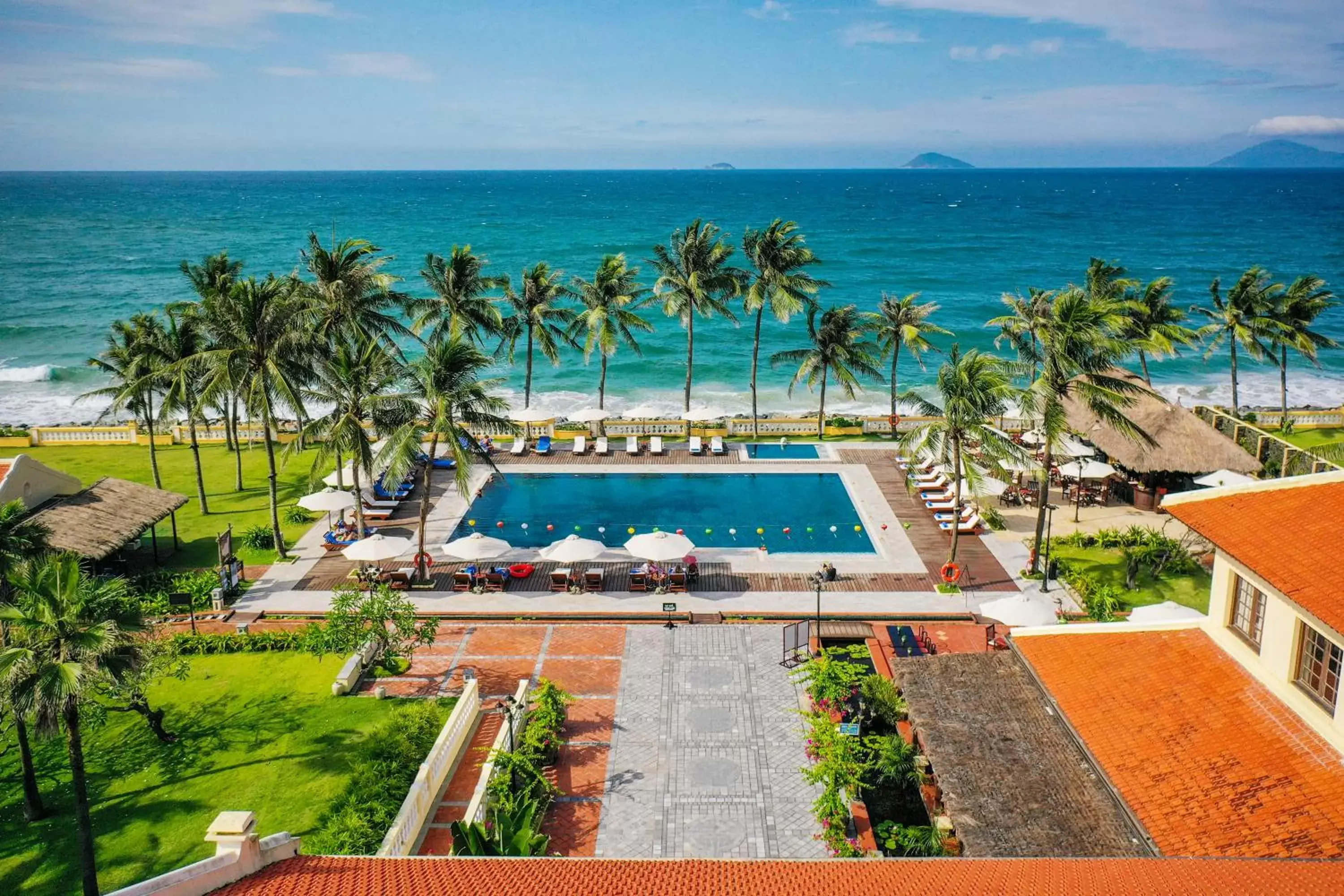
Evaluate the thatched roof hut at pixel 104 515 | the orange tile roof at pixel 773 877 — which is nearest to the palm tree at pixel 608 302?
the thatched roof hut at pixel 104 515

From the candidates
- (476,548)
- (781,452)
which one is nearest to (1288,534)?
(476,548)

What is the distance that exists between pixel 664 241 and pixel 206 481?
4025 inches

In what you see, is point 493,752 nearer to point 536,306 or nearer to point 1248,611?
point 1248,611

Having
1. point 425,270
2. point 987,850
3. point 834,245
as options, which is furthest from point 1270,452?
point 834,245

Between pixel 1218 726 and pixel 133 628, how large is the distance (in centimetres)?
1641

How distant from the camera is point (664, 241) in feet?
440

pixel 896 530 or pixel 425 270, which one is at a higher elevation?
pixel 425 270

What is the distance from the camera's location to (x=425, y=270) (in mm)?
39812

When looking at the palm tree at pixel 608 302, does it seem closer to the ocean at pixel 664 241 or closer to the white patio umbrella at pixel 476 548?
the ocean at pixel 664 241

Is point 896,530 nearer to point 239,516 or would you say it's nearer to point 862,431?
point 862,431


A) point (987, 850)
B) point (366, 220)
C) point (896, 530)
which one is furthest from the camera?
point (366, 220)

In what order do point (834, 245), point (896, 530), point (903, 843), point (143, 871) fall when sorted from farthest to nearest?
1. point (834, 245)
2. point (896, 530)
3. point (903, 843)
4. point (143, 871)

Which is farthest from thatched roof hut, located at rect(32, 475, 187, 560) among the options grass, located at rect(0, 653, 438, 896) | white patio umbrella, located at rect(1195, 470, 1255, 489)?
white patio umbrella, located at rect(1195, 470, 1255, 489)

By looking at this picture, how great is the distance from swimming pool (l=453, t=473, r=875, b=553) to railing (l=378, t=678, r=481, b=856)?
1113cm
